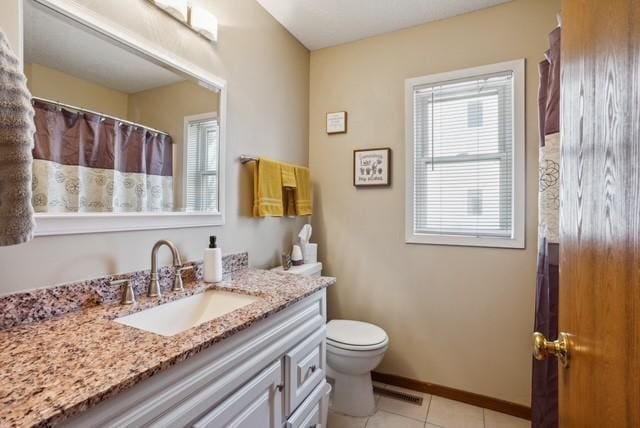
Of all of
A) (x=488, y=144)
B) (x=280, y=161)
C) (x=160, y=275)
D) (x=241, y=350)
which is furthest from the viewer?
(x=280, y=161)

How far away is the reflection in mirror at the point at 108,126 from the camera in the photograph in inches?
39.0

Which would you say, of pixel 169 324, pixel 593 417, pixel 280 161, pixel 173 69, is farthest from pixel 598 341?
pixel 280 161

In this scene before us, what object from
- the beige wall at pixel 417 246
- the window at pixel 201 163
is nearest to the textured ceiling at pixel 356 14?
the beige wall at pixel 417 246

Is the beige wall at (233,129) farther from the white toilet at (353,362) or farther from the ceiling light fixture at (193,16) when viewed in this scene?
the white toilet at (353,362)

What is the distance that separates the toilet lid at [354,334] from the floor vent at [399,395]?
469 millimetres

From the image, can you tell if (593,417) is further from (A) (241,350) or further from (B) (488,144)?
(B) (488,144)

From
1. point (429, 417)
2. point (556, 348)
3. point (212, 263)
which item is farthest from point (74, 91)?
point (429, 417)

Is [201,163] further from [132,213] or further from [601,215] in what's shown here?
[601,215]

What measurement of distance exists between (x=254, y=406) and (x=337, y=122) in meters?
1.92

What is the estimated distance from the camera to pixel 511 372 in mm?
1883

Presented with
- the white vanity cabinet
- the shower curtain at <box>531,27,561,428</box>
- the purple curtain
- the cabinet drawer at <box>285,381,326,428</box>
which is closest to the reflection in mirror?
the purple curtain

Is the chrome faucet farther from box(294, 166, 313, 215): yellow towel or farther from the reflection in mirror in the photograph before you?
box(294, 166, 313, 215): yellow towel

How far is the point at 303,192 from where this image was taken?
2.23m

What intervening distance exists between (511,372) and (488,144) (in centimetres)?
141
